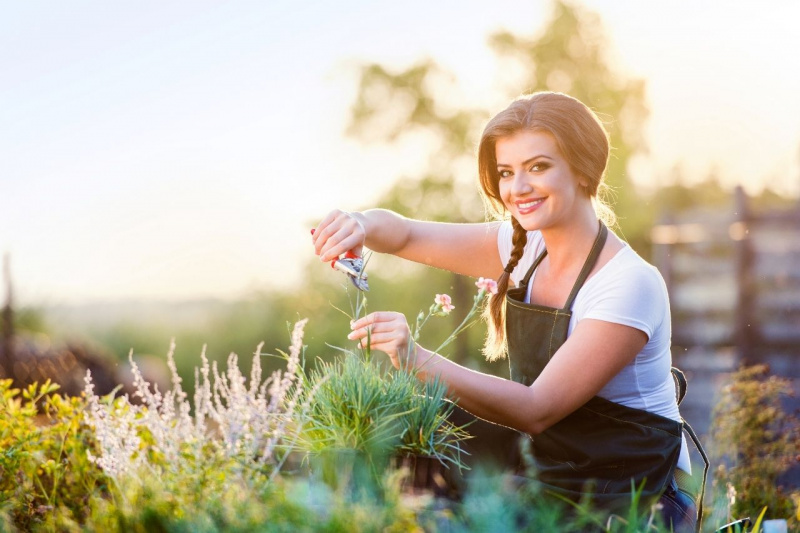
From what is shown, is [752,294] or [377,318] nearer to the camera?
[377,318]

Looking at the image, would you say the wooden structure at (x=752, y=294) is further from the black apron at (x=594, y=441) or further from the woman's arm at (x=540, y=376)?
the woman's arm at (x=540, y=376)

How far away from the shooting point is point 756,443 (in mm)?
5098

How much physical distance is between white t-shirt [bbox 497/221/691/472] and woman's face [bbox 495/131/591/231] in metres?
0.24

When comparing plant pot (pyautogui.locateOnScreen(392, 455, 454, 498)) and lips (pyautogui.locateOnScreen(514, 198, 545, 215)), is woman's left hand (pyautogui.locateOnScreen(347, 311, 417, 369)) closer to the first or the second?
plant pot (pyautogui.locateOnScreen(392, 455, 454, 498))

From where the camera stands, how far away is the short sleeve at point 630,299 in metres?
2.64

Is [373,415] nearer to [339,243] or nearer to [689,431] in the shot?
[339,243]

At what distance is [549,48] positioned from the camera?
10500 mm

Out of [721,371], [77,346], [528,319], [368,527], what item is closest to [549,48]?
[721,371]

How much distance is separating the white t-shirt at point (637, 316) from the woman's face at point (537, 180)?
0.24 metres

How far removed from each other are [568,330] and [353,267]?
0.72m

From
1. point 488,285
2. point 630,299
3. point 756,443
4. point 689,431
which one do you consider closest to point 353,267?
point 488,285

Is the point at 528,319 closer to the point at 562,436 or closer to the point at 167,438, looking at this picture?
the point at 562,436

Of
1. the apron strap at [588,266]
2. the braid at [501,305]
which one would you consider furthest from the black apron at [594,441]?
the braid at [501,305]

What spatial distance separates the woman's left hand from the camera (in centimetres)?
233
